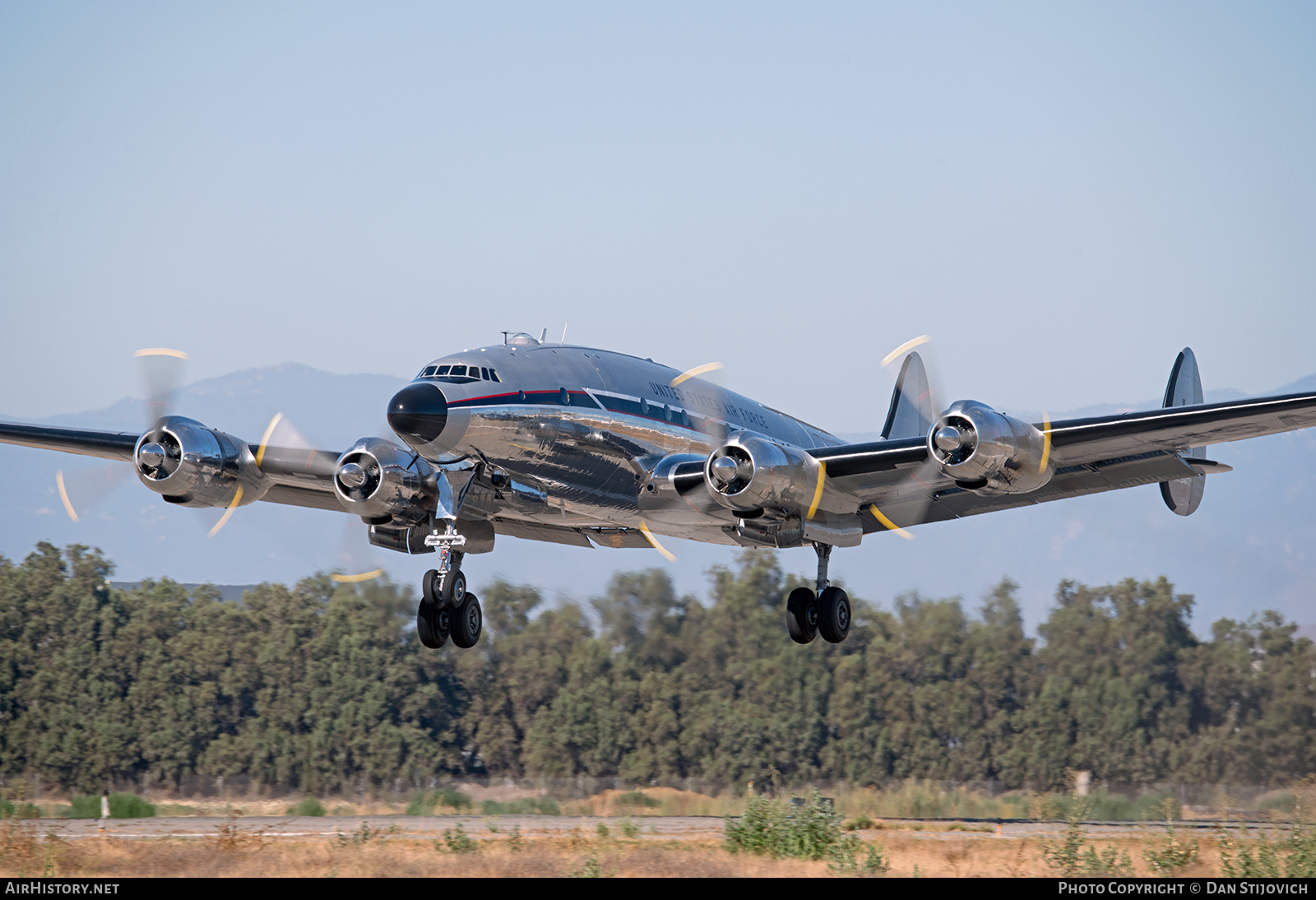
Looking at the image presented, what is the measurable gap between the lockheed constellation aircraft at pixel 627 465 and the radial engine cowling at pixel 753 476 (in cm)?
3

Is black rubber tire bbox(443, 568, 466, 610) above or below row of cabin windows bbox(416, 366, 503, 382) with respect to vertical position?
below

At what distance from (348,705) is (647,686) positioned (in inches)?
556

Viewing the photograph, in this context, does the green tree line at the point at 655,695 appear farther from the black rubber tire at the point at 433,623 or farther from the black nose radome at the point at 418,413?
the black nose radome at the point at 418,413

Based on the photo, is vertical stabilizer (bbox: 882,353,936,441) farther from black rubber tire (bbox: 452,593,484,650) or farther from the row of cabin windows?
the row of cabin windows

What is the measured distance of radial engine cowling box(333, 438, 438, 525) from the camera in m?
21.1

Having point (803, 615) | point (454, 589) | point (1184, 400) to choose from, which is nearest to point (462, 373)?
point (454, 589)

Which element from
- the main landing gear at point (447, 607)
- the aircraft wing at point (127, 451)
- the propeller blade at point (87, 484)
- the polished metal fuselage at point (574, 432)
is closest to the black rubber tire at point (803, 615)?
the polished metal fuselage at point (574, 432)

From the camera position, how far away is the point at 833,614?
2409 cm

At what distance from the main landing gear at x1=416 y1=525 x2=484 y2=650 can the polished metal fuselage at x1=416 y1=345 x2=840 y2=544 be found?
1.15 m

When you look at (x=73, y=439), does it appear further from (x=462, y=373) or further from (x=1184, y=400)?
(x=1184, y=400)

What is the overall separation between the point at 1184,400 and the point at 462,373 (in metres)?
15.6

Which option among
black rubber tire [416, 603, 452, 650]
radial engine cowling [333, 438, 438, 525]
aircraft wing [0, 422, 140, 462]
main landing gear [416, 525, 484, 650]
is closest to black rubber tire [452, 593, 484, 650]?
main landing gear [416, 525, 484, 650]

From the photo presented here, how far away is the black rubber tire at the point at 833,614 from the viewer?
2409cm
